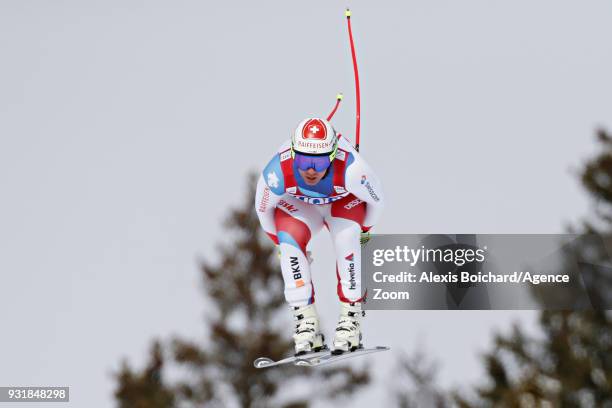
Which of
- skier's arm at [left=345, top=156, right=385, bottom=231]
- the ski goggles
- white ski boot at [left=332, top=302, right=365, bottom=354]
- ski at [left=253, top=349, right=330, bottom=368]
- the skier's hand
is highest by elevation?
the ski goggles

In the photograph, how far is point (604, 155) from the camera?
4853 centimetres

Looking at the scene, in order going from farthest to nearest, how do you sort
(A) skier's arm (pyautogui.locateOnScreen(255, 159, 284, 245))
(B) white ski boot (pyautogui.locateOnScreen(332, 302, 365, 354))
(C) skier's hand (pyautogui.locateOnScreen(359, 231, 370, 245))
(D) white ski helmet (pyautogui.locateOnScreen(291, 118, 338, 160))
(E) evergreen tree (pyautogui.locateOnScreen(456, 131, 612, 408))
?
(E) evergreen tree (pyautogui.locateOnScreen(456, 131, 612, 408))
(C) skier's hand (pyautogui.locateOnScreen(359, 231, 370, 245))
(B) white ski boot (pyautogui.locateOnScreen(332, 302, 365, 354))
(A) skier's arm (pyautogui.locateOnScreen(255, 159, 284, 245))
(D) white ski helmet (pyautogui.locateOnScreen(291, 118, 338, 160))

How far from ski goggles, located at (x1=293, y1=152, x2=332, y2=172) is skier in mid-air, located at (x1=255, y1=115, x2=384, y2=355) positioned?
0.84ft

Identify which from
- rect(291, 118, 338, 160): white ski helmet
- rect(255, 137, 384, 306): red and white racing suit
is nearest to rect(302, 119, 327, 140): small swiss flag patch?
rect(291, 118, 338, 160): white ski helmet

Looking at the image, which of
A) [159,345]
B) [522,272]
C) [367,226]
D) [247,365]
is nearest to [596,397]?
[247,365]

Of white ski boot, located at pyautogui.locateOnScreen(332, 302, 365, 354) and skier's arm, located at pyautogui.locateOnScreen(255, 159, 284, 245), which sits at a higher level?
skier's arm, located at pyautogui.locateOnScreen(255, 159, 284, 245)

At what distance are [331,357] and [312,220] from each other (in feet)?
6.15

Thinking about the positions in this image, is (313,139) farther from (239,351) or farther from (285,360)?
(239,351)

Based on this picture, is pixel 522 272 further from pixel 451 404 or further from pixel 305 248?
pixel 451 404

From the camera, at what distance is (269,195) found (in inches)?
829

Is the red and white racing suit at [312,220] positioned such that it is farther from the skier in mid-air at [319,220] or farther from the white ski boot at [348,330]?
the white ski boot at [348,330]

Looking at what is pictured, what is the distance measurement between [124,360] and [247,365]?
444 cm

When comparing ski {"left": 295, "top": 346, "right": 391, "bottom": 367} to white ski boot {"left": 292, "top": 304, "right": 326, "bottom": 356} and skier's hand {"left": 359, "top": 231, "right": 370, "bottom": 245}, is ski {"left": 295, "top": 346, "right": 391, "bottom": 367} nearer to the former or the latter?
white ski boot {"left": 292, "top": 304, "right": 326, "bottom": 356}

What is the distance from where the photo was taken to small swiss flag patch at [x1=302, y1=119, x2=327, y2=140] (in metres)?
20.2
